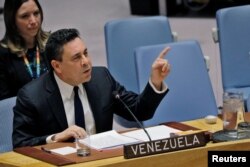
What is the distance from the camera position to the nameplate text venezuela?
325 centimetres

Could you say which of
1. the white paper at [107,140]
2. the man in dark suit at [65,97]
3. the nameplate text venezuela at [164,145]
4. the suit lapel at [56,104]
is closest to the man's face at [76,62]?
the man in dark suit at [65,97]

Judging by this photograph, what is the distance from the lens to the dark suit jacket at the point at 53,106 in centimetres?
405

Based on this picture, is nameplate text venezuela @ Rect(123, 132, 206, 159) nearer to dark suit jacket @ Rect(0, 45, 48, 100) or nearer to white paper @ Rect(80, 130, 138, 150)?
white paper @ Rect(80, 130, 138, 150)

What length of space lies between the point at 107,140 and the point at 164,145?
58 centimetres

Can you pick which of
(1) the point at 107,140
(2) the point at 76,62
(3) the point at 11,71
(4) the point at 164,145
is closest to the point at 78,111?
(2) the point at 76,62

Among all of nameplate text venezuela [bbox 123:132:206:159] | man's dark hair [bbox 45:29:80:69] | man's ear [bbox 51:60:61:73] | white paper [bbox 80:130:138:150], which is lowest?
white paper [bbox 80:130:138:150]

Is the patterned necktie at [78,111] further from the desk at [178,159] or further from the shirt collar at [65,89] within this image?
the desk at [178,159]

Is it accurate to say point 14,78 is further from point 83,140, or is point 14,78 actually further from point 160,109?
point 83,140

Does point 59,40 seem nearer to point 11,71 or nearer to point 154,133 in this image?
point 154,133

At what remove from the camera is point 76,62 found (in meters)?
4.07

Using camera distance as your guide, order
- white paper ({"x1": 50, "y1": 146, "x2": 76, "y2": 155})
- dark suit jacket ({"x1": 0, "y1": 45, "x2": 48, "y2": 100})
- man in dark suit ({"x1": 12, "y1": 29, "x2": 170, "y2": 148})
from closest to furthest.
Result: white paper ({"x1": 50, "y1": 146, "x2": 76, "y2": 155})
man in dark suit ({"x1": 12, "y1": 29, "x2": 170, "y2": 148})
dark suit jacket ({"x1": 0, "y1": 45, "x2": 48, "y2": 100})

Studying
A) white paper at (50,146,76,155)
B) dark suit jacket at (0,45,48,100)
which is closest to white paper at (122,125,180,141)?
white paper at (50,146,76,155)

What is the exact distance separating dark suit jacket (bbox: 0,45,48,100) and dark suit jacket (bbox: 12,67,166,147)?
41.3 inches

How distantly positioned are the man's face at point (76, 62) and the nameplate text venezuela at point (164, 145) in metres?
0.89
